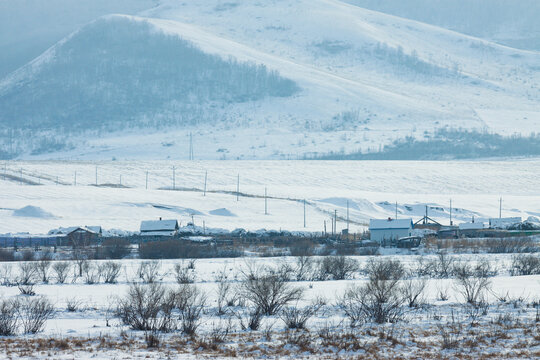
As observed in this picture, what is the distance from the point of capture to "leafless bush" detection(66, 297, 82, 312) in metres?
22.9

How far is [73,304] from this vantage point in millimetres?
23969

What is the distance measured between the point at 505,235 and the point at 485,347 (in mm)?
47096

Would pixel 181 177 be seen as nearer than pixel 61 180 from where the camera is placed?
No

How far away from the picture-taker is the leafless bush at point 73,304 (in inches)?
903

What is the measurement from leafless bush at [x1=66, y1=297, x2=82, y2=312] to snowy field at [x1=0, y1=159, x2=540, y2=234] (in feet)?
126

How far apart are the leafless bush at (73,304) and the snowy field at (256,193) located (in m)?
38.3

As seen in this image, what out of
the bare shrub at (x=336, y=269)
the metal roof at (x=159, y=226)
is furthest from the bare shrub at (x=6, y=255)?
the bare shrub at (x=336, y=269)

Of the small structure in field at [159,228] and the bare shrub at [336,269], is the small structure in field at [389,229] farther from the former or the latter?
the bare shrub at [336,269]

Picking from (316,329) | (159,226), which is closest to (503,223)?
(159,226)

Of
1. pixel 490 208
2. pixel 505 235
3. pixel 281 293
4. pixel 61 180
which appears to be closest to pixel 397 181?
pixel 490 208

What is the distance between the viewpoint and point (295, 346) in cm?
A: 1734

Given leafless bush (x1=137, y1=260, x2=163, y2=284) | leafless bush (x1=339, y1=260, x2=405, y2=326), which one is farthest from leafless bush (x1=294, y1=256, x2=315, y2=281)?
leafless bush (x1=339, y1=260, x2=405, y2=326)

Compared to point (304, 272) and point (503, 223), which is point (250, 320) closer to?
point (304, 272)

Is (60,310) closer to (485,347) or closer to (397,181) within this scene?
(485,347)
